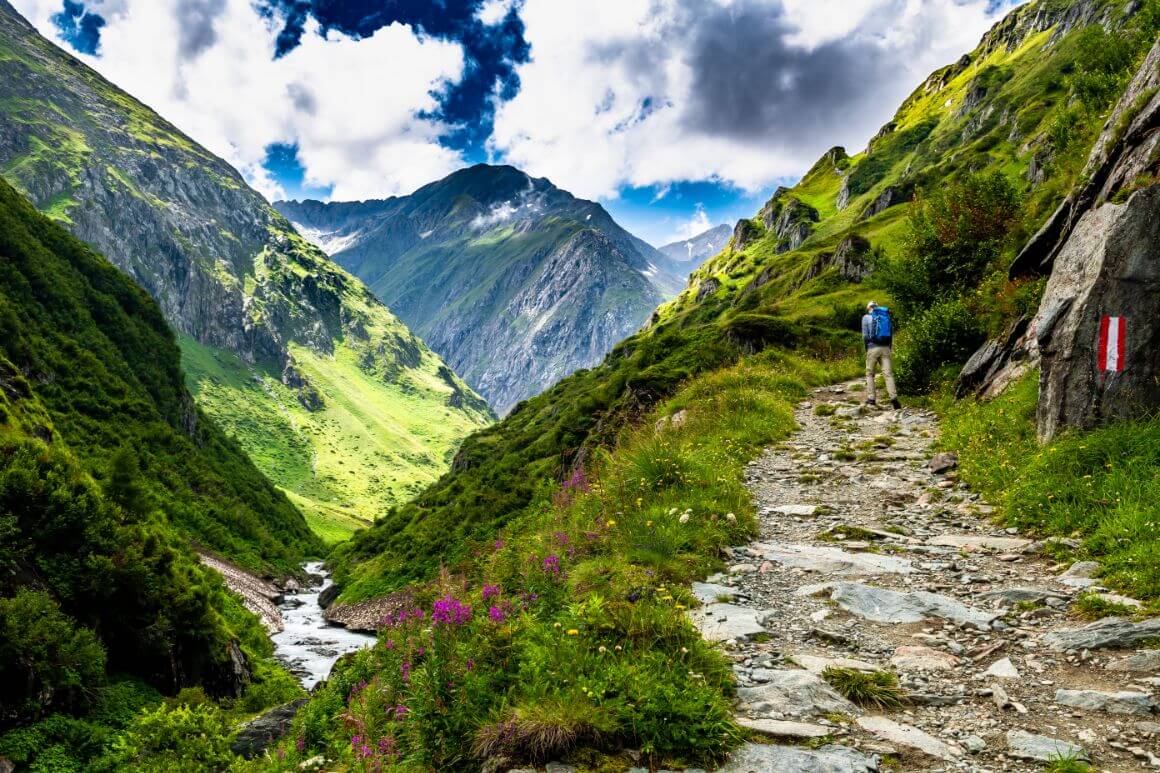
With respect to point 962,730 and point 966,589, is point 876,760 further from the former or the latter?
point 966,589

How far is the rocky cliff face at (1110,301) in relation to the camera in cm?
1009

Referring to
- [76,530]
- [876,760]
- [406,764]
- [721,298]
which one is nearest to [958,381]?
[876,760]

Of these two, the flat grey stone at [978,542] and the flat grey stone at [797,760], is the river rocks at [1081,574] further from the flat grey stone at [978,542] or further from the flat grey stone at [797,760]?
the flat grey stone at [797,760]

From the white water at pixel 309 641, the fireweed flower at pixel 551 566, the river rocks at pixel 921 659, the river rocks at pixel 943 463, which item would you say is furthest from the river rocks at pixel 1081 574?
the white water at pixel 309 641

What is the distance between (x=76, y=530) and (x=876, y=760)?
46.4m

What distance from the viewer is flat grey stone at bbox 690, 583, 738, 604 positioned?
780 centimetres

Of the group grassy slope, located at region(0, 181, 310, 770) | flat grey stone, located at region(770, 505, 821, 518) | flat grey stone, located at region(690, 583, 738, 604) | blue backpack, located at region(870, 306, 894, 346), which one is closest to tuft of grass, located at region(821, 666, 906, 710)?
flat grey stone, located at region(690, 583, 738, 604)

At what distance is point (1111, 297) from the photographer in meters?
10.5

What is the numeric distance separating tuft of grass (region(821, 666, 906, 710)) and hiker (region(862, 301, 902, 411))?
16.1 meters

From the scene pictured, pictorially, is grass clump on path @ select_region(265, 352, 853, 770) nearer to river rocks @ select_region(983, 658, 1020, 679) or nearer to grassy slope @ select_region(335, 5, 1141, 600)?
river rocks @ select_region(983, 658, 1020, 679)

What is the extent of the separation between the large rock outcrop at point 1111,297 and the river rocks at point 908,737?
28.5ft

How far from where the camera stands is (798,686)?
5.58m

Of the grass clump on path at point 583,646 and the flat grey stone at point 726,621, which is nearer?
the grass clump on path at point 583,646

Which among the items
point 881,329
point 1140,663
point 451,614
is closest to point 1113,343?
point 1140,663
